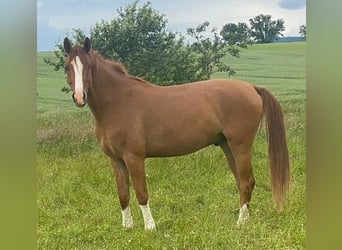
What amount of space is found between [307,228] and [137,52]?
777 mm

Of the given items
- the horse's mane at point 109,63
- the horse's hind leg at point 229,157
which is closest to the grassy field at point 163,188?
the horse's hind leg at point 229,157

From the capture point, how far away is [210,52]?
1696mm

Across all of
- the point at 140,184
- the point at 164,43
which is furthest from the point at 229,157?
the point at 164,43

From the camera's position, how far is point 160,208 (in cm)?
172

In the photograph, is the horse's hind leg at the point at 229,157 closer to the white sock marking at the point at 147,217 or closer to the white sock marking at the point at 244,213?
the white sock marking at the point at 244,213

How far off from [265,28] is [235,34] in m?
0.10

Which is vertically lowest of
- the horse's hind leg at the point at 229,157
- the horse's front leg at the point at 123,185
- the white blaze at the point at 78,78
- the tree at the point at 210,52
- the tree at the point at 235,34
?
the horse's front leg at the point at 123,185

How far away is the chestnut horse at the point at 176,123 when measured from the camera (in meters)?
1.69

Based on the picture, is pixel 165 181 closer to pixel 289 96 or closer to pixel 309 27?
pixel 289 96

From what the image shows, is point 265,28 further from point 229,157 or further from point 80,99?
point 80,99

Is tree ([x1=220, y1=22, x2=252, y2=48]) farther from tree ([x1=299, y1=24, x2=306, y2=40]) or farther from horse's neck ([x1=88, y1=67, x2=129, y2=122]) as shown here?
horse's neck ([x1=88, y1=67, x2=129, y2=122])

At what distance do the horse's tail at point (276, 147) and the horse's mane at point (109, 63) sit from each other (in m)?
0.43

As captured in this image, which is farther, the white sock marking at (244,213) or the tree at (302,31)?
the white sock marking at (244,213)
